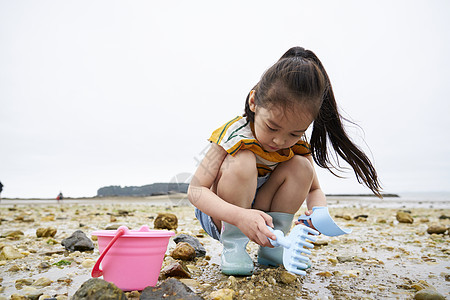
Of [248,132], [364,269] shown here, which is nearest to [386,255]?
[364,269]

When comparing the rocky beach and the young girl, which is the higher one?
the young girl

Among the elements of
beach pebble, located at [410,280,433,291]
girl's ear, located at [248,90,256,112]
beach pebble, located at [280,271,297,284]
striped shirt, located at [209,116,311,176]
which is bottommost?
beach pebble, located at [410,280,433,291]

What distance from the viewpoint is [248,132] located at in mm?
1999

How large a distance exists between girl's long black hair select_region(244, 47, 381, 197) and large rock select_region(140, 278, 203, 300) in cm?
102

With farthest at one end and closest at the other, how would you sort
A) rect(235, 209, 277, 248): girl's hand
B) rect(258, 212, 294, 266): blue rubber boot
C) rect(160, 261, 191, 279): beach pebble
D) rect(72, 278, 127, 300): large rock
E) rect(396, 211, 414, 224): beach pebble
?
1. rect(396, 211, 414, 224): beach pebble
2. rect(258, 212, 294, 266): blue rubber boot
3. rect(160, 261, 191, 279): beach pebble
4. rect(235, 209, 277, 248): girl's hand
5. rect(72, 278, 127, 300): large rock

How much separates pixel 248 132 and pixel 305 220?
609mm

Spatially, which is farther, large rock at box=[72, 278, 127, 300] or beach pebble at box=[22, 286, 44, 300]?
beach pebble at box=[22, 286, 44, 300]

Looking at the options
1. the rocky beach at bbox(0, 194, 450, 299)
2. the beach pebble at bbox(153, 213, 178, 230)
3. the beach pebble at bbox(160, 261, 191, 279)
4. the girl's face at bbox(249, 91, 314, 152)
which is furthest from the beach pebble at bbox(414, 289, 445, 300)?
the beach pebble at bbox(153, 213, 178, 230)

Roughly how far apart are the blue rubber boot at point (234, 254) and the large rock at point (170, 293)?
1.82 feet

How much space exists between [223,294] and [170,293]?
→ 25cm

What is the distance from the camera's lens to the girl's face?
175cm

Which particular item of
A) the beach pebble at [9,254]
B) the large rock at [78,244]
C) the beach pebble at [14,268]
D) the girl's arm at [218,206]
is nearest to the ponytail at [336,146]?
the girl's arm at [218,206]

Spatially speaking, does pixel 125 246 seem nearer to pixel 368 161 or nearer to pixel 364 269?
pixel 364 269

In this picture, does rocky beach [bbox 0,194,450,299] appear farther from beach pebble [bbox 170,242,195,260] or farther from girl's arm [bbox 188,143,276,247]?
girl's arm [bbox 188,143,276,247]
